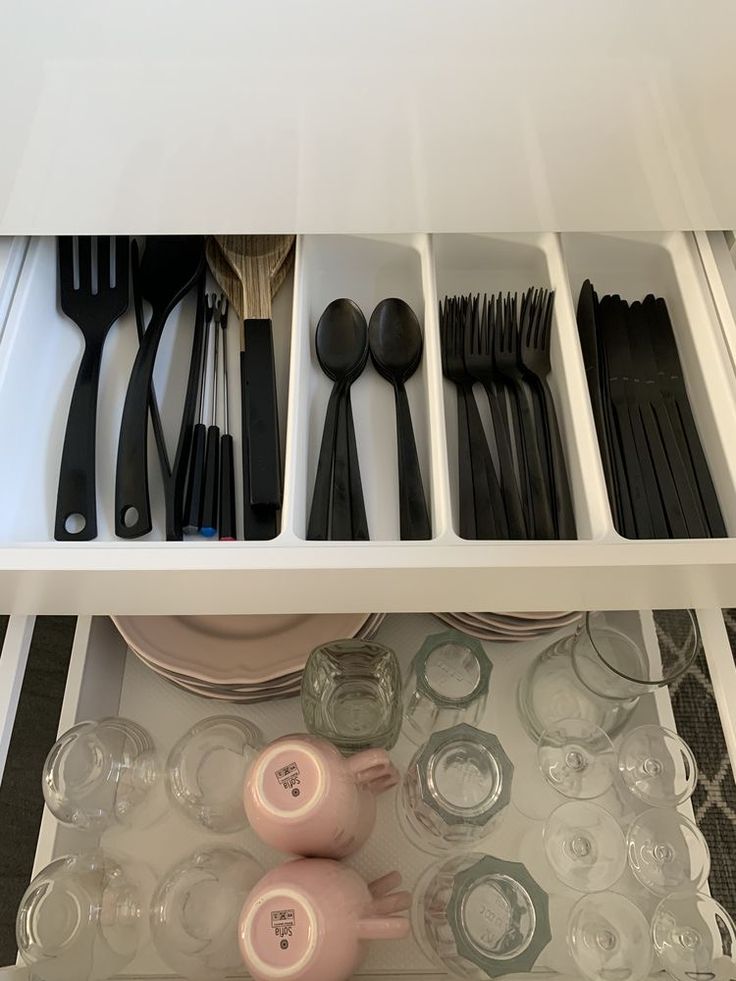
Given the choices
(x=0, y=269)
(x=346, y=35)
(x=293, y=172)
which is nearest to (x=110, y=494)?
(x=0, y=269)

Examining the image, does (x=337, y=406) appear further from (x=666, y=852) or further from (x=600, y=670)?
(x=666, y=852)

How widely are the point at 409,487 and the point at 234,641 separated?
10.5 inches

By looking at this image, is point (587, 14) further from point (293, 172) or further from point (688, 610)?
point (688, 610)

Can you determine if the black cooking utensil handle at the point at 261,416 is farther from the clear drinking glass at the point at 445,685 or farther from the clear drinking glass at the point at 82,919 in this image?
the clear drinking glass at the point at 82,919

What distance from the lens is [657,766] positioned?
0.74 metres

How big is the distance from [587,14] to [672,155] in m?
0.17

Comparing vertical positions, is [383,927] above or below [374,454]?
below

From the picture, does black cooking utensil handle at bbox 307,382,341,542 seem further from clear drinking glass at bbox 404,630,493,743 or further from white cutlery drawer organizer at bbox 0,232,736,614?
clear drinking glass at bbox 404,630,493,743

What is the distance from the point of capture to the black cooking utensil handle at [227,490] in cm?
75

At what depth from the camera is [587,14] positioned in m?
0.50

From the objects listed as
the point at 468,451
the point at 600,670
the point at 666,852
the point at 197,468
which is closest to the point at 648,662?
the point at 600,670

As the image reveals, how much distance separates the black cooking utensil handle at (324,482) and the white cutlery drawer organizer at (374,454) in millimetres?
18

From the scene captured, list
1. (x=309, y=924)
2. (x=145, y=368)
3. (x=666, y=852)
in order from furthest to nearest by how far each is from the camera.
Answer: (x=145, y=368), (x=666, y=852), (x=309, y=924)

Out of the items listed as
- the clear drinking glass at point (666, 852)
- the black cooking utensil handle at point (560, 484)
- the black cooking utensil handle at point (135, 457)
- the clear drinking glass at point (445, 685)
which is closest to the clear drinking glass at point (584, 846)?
the clear drinking glass at point (666, 852)
